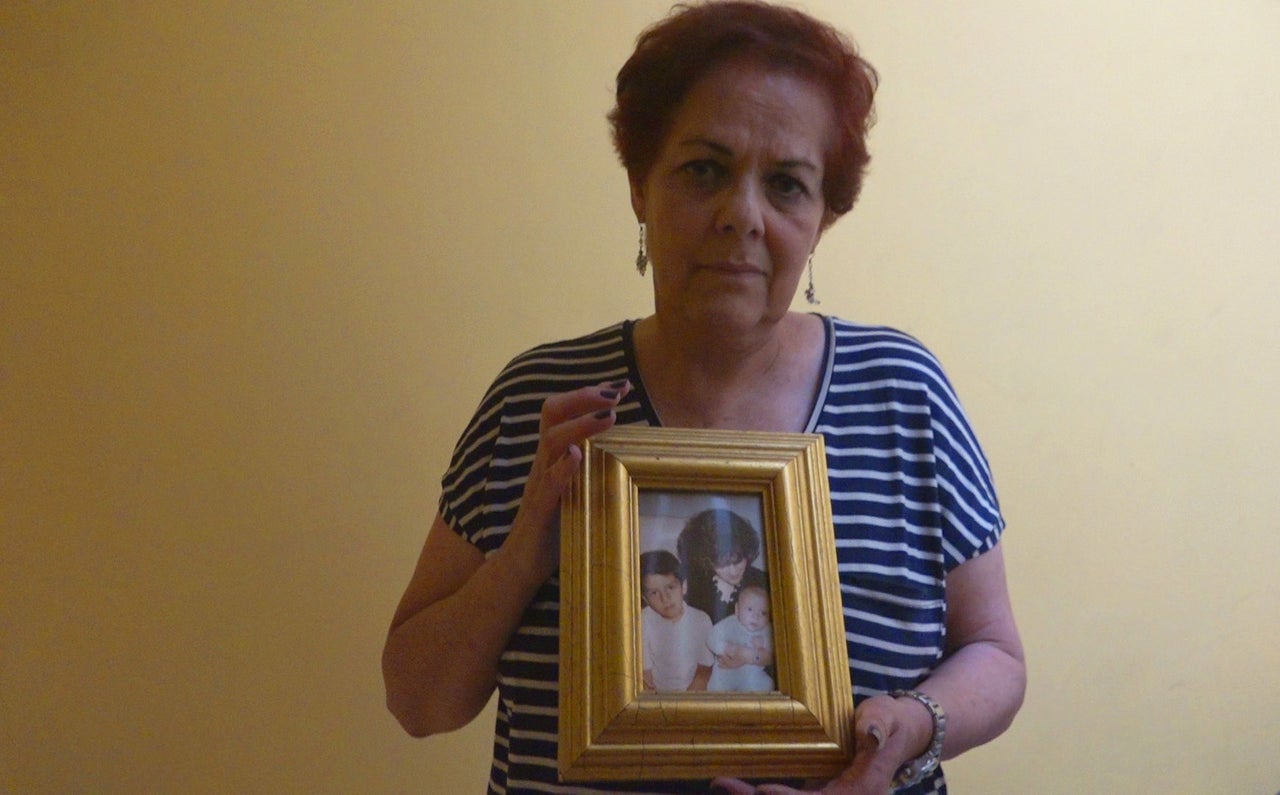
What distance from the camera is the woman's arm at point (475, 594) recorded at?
0.74 metres

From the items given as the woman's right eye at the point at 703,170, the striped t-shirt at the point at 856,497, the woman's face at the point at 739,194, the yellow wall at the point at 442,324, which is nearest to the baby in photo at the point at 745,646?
the striped t-shirt at the point at 856,497

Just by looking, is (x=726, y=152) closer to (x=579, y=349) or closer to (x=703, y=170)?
(x=703, y=170)

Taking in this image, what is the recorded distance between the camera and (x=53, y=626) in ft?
3.96

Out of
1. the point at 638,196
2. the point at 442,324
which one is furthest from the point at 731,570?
the point at 442,324

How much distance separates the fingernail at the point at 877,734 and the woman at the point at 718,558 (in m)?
0.12

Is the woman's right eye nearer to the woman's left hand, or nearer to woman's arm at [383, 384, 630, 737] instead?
woman's arm at [383, 384, 630, 737]

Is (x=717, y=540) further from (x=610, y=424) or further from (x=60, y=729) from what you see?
(x=60, y=729)

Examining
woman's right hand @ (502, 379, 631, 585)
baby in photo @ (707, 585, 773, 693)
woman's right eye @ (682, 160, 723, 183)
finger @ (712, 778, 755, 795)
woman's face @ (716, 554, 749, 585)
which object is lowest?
finger @ (712, 778, 755, 795)

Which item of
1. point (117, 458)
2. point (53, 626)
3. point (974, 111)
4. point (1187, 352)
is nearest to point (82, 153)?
point (117, 458)

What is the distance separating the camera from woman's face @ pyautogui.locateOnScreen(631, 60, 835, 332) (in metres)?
0.82

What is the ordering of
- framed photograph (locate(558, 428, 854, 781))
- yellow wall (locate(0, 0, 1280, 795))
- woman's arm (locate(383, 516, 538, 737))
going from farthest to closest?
1. yellow wall (locate(0, 0, 1280, 795))
2. woman's arm (locate(383, 516, 538, 737))
3. framed photograph (locate(558, 428, 854, 781))

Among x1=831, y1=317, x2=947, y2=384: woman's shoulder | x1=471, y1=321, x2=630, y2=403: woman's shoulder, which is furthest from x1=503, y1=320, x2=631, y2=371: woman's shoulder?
x1=831, y1=317, x2=947, y2=384: woman's shoulder

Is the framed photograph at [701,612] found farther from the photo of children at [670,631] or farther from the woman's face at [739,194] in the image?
the woman's face at [739,194]

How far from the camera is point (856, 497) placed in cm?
84
